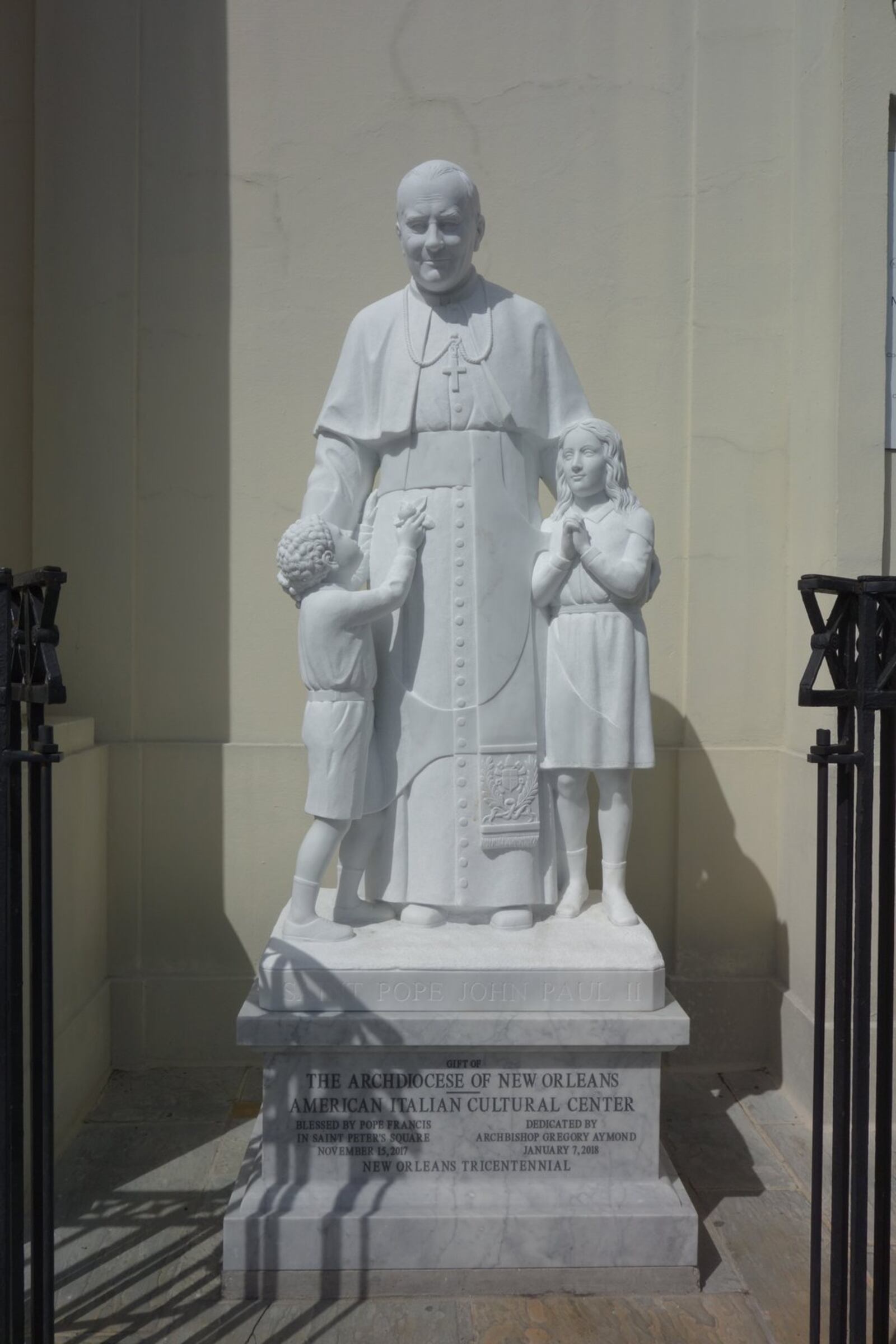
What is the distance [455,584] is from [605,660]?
52cm

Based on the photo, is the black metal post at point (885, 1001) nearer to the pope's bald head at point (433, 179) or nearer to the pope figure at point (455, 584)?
the pope figure at point (455, 584)

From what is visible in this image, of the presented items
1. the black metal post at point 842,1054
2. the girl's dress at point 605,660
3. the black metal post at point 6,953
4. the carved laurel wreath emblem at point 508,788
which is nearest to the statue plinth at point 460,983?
the carved laurel wreath emblem at point 508,788

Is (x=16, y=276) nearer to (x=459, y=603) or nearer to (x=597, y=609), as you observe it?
(x=459, y=603)

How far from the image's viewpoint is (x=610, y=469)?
3514mm

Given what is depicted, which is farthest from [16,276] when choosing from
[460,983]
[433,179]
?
[460,983]

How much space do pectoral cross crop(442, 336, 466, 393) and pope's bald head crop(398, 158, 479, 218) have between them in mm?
447

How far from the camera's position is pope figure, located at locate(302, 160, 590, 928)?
3484mm

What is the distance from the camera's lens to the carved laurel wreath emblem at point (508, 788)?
11.4ft

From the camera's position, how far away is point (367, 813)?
354 centimetres

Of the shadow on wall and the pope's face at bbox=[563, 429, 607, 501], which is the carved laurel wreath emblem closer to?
the pope's face at bbox=[563, 429, 607, 501]

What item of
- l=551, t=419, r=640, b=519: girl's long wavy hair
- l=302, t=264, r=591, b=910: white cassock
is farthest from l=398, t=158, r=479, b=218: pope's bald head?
l=551, t=419, r=640, b=519: girl's long wavy hair

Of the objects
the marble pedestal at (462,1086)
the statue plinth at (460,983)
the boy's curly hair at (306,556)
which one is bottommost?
the marble pedestal at (462,1086)

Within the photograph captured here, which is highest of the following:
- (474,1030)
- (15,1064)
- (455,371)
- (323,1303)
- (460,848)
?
(455,371)

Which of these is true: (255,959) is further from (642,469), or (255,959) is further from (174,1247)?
(642,469)
